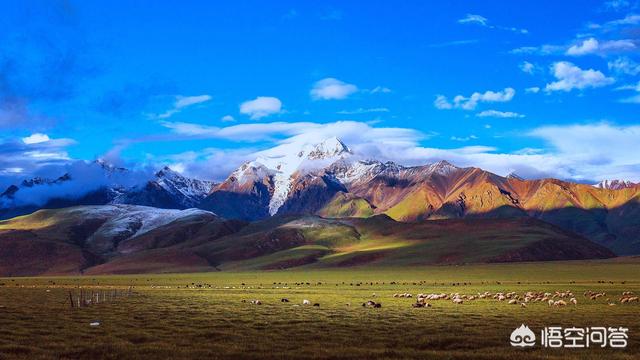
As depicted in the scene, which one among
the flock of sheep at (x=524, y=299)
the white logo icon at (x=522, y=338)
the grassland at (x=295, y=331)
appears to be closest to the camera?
the grassland at (x=295, y=331)

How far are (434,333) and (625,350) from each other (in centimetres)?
1035

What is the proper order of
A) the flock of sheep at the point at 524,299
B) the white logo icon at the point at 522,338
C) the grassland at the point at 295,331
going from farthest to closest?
the flock of sheep at the point at 524,299
the white logo icon at the point at 522,338
the grassland at the point at 295,331

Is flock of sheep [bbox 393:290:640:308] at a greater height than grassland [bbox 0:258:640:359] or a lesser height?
lesser

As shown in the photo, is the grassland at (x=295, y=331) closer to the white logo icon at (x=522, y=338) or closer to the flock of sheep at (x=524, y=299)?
the white logo icon at (x=522, y=338)

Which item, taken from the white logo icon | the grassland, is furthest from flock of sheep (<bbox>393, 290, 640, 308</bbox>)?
the white logo icon

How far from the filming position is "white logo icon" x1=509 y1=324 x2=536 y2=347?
3239 cm

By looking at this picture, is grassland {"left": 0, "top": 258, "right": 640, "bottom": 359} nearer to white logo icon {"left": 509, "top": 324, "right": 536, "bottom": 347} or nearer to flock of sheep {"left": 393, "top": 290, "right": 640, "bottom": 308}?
white logo icon {"left": 509, "top": 324, "right": 536, "bottom": 347}

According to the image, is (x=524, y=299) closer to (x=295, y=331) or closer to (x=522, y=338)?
(x=522, y=338)

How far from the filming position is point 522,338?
33.7m

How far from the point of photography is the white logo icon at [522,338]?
32.4 metres

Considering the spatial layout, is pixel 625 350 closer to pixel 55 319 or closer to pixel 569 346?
pixel 569 346

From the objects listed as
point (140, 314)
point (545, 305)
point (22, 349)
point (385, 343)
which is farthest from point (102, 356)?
point (545, 305)

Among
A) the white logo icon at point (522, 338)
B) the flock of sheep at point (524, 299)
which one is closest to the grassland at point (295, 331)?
the white logo icon at point (522, 338)

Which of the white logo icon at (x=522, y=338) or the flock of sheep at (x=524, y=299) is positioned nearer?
the white logo icon at (x=522, y=338)
